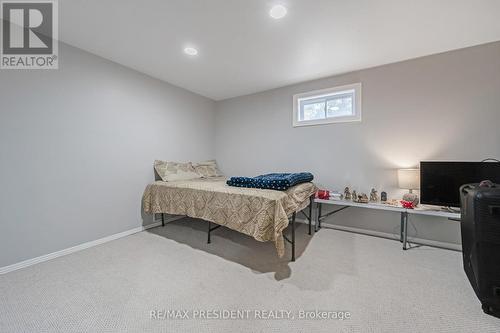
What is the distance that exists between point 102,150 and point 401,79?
4114mm

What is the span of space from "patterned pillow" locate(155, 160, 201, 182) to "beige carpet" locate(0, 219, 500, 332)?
3.58ft

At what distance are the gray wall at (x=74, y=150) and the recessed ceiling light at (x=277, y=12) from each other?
2231mm

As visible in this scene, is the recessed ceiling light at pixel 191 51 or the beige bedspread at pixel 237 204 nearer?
the beige bedspread at pixel 237 204

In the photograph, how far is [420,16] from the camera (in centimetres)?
177

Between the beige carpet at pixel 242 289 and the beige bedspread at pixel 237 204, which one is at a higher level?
the beige bedspread at pixel 237 204

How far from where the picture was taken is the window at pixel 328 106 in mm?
2918

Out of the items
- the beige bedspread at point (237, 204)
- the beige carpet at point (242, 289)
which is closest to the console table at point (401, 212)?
the beige carpet at point (242, 289)

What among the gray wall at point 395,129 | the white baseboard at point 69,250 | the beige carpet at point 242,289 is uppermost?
the gray wall at point 395,129

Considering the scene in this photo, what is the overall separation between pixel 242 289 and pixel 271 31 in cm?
249

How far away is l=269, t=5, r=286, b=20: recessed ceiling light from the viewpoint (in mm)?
1684

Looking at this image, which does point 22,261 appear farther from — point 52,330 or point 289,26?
point 289,26

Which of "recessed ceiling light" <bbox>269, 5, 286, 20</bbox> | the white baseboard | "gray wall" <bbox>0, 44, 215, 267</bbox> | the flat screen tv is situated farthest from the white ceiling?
the white baseboard

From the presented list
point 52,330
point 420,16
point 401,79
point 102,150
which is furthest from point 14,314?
point 401,79

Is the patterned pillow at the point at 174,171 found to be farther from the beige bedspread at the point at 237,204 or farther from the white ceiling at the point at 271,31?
the white ceiling at the point at 271,31
